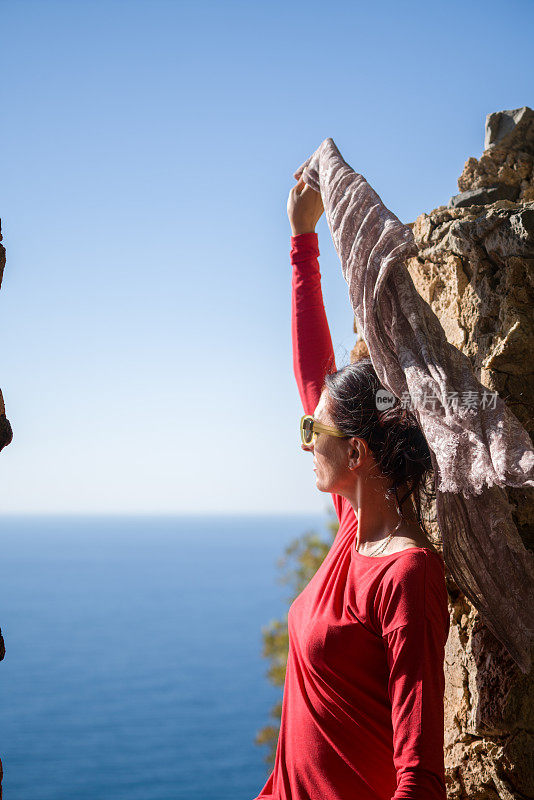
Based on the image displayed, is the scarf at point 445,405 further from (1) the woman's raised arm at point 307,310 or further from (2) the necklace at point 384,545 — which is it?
(1) the woman's raised arm at point 307,310

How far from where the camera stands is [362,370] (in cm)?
182

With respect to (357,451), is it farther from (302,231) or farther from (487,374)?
(302,231)

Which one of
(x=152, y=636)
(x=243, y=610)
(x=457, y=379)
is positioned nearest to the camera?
(x=457, y=379)

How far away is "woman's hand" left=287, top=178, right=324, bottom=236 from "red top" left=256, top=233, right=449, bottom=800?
1049mm

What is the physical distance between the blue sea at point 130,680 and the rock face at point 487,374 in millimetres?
4510

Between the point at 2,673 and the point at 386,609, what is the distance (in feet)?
173

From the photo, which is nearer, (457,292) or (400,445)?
(400,445)

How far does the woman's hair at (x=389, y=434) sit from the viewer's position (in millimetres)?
1726

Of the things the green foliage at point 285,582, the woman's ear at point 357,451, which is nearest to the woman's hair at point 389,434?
the woman's ear at point 357,451

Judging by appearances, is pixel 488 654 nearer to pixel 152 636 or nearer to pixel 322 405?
pixel 322 405

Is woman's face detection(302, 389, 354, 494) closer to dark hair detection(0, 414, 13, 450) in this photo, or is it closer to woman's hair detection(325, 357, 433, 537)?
woman's hair detection(325, 357, 433, 537)

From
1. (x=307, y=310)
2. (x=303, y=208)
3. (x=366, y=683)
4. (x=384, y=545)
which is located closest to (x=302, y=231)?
(x=303, y=208)

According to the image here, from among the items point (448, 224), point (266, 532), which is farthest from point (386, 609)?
point (266, 532)

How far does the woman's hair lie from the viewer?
1.73 metres
